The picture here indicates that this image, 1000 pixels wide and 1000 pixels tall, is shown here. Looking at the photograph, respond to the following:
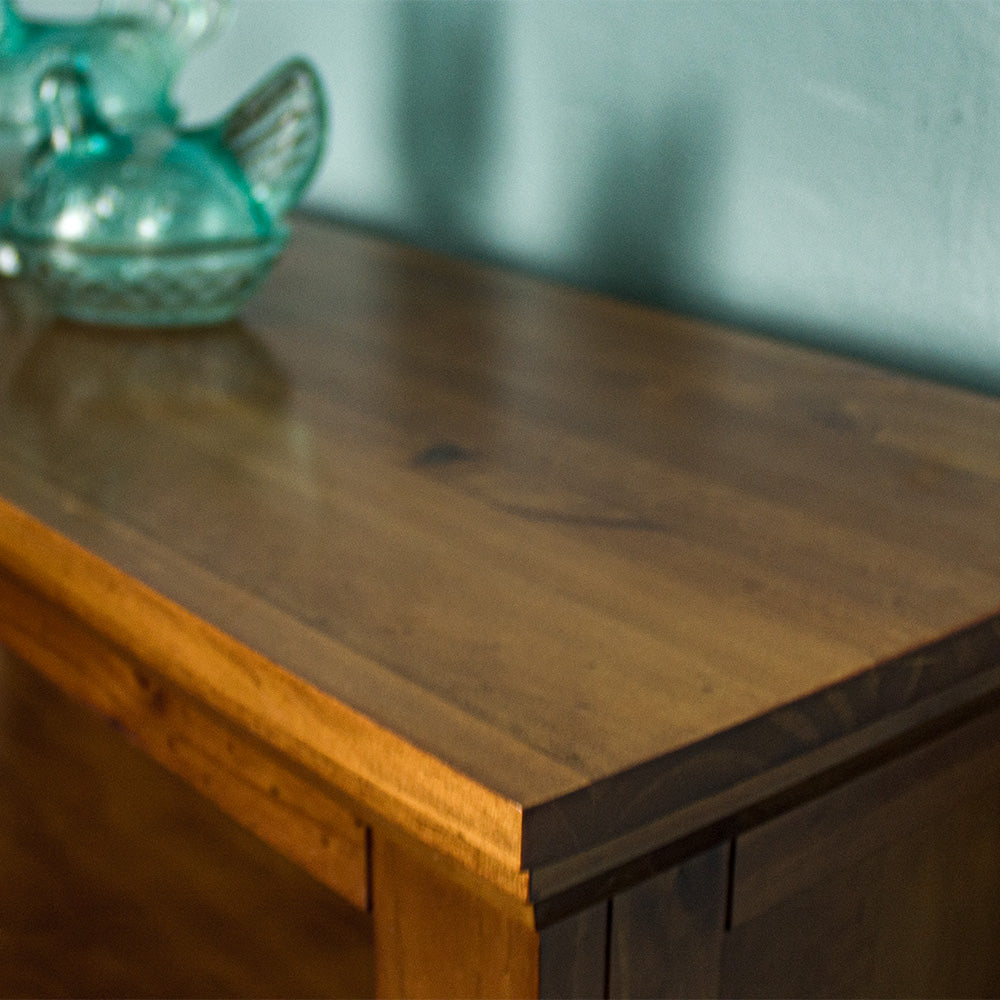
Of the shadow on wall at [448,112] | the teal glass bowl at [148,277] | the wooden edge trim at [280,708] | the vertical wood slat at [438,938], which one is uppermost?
the shadow on wall at [448,112]

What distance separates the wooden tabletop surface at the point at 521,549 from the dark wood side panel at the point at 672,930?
30mm

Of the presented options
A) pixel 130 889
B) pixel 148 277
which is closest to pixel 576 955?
pixel 130 889

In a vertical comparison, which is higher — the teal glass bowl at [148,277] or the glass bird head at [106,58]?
the glass bird head at [106,58]

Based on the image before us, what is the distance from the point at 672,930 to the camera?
38 cm

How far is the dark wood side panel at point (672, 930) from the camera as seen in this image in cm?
37

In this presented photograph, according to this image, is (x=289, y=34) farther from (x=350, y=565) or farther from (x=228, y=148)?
(x=350, y=565)

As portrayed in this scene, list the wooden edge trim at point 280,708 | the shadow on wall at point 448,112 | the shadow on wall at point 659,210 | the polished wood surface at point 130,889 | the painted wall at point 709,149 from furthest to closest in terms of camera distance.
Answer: the shadow on wall at point 448,112, the shadow on wall at point 659,210, the painted wall at point 709,149, the polished wood surface at point 130,889, the wooden edge trim at point 280,708

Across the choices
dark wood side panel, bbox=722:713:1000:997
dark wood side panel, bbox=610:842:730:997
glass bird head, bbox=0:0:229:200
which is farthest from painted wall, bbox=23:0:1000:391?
dark wood side panel, bbox=610:842:730:997

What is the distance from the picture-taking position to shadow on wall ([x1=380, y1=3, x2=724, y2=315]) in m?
0.80

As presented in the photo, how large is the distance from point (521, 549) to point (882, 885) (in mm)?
173

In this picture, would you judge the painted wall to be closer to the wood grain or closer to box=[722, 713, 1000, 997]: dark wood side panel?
box=[722, 713, 1000, 997]: dark wood side panel

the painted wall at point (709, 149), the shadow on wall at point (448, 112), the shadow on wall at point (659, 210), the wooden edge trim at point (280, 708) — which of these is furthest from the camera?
the shadow on wall at point (448, 112)

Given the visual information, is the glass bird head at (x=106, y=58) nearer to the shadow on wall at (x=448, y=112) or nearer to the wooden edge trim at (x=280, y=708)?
the shadow on wall at (x=448, y=112)

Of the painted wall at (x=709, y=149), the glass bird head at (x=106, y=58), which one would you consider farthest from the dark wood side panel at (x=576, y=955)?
the glass bird head at (x=106, y=58)
